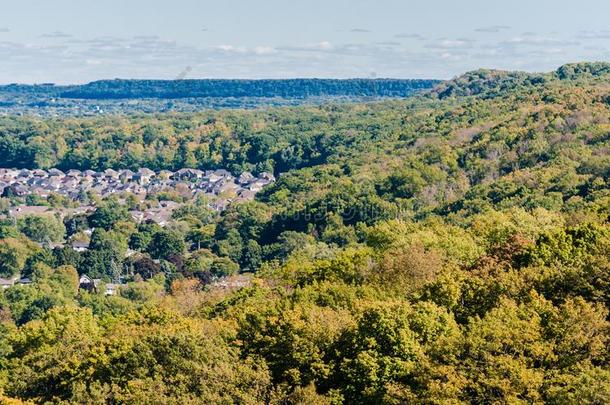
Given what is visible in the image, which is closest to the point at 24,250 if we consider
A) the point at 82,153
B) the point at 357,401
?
the point at 357,401

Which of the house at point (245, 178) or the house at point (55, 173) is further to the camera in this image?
the house at point (55, 173)

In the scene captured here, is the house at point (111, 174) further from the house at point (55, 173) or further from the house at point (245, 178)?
the house at point (245, 178)

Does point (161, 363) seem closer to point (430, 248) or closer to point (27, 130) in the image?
point (430, 248)

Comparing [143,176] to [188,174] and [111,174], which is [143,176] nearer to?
[111,174]

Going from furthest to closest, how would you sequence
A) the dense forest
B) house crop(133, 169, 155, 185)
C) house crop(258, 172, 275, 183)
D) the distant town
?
house crop(133, 169, 155, 185), house crop(258, 172, 275, 183), the distant town, the dense forest

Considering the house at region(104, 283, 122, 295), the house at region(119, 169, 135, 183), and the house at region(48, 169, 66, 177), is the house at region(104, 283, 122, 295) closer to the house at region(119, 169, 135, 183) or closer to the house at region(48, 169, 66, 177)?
the house at region(119, 169, 135, 183)

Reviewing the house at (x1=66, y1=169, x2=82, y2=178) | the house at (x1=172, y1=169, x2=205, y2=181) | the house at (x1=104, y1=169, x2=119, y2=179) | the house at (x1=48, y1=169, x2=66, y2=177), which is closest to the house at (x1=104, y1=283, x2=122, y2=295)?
the house at (x1=172, y1=169, x2=205, y2=181)

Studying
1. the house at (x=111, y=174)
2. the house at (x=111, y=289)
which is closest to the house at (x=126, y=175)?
the house at (x=111, y=174)

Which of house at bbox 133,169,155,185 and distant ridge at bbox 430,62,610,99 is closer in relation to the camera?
distant ridge at bbox 430,62,610,99

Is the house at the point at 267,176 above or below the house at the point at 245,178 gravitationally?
above
